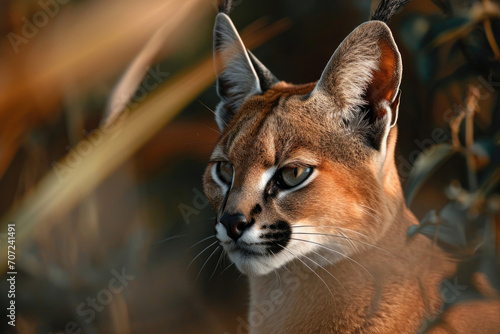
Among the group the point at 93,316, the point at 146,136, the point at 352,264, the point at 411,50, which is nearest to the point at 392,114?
the point at 411,50

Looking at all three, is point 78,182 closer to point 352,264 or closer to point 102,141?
point 102,141

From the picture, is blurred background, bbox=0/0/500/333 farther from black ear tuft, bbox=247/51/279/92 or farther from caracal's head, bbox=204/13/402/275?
caracal's head, bbox=204/13/402/275

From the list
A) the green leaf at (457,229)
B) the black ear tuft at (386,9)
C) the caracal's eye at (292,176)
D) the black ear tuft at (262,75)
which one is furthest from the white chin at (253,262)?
the black ear tuft at (386,9)

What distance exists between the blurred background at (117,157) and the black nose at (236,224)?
954mm

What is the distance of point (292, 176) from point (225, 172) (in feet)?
1.27

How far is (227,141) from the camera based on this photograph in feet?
8.66

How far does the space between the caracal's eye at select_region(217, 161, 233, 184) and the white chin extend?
370mm

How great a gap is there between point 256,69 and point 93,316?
173 cm

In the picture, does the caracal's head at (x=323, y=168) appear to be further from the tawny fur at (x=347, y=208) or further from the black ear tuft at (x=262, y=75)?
the black ear tuft at (x=262, y=75)

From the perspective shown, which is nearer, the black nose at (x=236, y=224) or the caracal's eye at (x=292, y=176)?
the black nose at (x=236, y=224)

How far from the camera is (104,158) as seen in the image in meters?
3.29

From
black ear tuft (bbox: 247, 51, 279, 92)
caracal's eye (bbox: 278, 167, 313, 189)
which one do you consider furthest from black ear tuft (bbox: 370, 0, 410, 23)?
caracal's eye (bbox: 278, 167, 313, 189)

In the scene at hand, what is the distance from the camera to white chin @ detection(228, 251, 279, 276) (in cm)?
233

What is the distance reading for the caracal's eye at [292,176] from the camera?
2354mm
